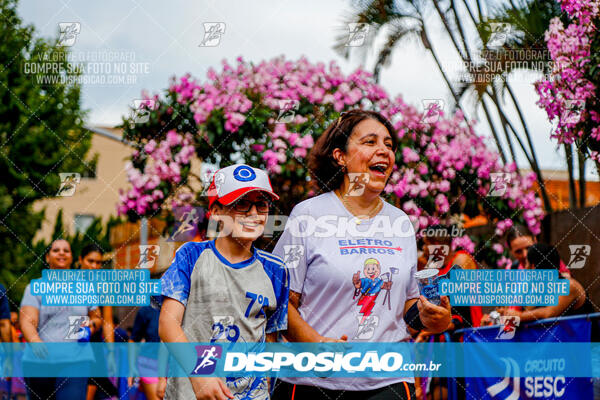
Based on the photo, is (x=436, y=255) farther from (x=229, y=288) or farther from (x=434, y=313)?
(x=229, y=288)

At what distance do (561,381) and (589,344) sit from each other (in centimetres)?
31

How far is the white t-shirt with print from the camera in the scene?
2768 millimetres

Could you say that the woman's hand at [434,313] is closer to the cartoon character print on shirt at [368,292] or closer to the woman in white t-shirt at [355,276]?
the woman in white t-shirt at [355,276]

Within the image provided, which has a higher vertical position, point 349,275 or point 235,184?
point 235,184

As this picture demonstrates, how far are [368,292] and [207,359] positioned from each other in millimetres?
729

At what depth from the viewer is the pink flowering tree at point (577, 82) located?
4496mm

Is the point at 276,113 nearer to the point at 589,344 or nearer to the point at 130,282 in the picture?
the point at 130,282

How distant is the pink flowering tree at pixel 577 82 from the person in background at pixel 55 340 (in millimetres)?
3911

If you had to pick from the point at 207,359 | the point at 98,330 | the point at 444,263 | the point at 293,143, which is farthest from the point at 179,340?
the point at 293,143

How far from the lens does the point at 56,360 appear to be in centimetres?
520

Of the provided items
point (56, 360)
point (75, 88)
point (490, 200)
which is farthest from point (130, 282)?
point (75, 88)

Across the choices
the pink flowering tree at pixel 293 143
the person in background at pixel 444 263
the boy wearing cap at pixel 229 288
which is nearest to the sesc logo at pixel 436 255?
the person in background at pixel 444 263

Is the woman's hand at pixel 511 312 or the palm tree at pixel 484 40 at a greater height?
the palm tree at pixel 484 40

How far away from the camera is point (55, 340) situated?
17.3ft
